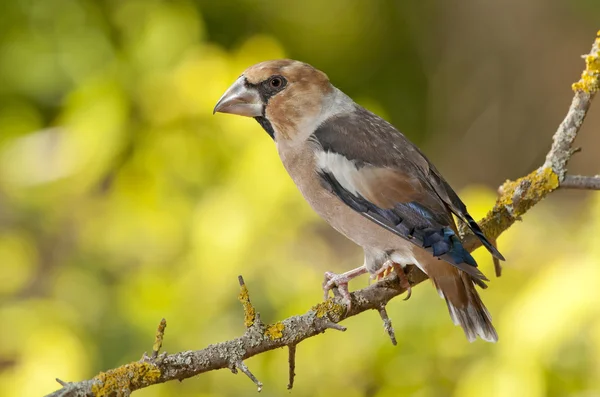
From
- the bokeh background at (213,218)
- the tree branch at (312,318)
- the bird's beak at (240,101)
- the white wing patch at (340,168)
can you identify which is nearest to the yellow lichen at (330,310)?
the tree branch at (312,318)

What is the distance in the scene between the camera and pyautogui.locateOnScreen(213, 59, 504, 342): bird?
2.57m

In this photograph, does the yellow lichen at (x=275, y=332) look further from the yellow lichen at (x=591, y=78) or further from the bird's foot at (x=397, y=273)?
the yellow lichen at (x=591, y=78)

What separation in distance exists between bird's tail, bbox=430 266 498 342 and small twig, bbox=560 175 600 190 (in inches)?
18.9

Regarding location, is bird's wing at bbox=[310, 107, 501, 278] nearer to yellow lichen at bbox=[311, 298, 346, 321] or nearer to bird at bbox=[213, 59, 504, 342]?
bird at bbox=[213, 59, 504, 342]

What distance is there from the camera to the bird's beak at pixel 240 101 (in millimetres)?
2756

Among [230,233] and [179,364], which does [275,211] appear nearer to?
[230,233]

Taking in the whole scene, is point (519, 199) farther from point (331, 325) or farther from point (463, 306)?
point (331, 325)

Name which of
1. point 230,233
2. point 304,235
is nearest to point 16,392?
point 230,233

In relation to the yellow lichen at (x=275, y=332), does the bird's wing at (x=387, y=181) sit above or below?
above

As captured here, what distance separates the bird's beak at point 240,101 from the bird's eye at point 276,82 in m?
0.06

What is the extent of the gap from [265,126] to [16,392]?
184 cm

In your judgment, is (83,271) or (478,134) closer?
(83,271)

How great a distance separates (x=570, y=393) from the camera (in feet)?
10.3

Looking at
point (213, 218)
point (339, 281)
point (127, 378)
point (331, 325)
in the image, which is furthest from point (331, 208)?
point (213, 218)
